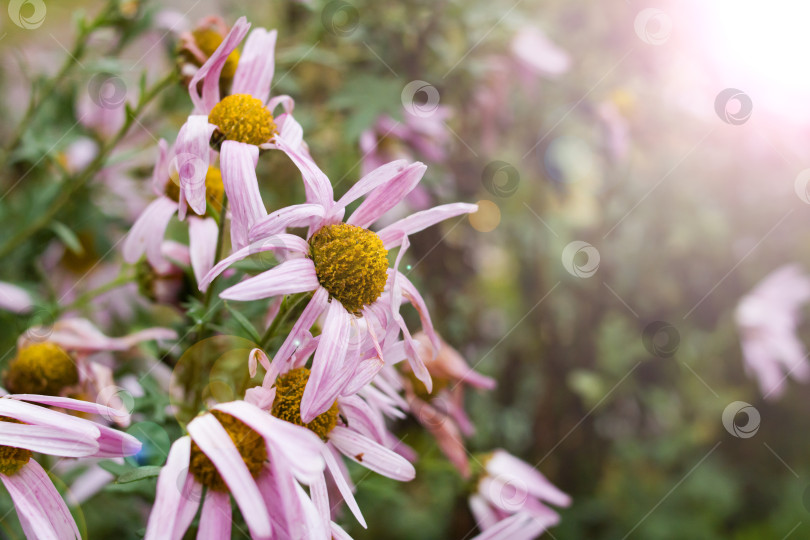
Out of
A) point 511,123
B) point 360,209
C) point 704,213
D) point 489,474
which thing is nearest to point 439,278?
point 489,474

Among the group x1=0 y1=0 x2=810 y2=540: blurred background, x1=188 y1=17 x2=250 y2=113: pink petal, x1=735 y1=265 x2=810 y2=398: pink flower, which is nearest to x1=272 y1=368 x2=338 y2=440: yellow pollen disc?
x1=188 y1=17 x2=250 y2=113: pink petal

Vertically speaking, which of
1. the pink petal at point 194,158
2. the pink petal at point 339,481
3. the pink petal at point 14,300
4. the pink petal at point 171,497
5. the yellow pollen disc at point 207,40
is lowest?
the pink petal at point 14,300

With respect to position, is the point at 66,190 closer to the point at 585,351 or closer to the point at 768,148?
the point at 585,351

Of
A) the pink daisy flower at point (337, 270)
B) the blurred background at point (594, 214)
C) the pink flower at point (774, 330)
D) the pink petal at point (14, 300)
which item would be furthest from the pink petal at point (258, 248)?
the pink flower at point (774, 330)

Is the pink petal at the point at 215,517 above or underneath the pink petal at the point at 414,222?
underneath

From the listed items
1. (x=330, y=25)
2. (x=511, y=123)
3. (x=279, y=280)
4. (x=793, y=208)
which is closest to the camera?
(x=279, y=280)

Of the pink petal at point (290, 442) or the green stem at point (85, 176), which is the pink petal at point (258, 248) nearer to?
the pink petal at point (290, 442)

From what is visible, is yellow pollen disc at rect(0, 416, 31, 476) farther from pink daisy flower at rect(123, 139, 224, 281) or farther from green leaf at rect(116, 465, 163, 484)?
pink daisy flower at rect(123, 139, 224, 281)
